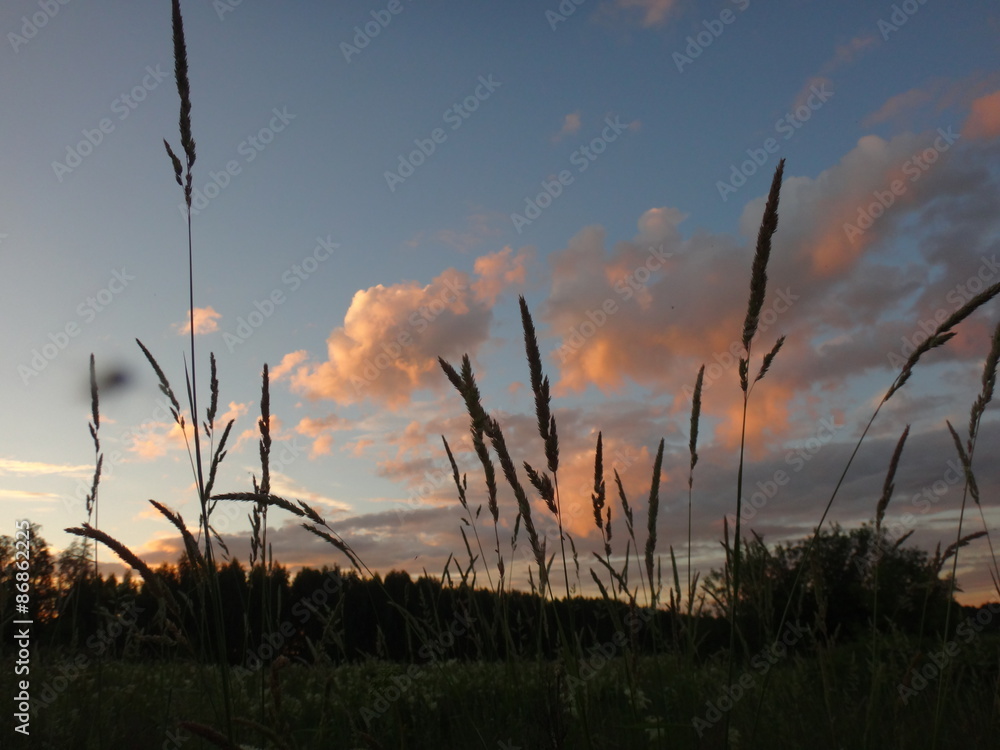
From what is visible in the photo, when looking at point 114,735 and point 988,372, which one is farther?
point 114,735

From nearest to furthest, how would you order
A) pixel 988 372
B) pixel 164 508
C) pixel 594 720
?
pixel 164 508 → pixel 988 372 → pixel 594 720

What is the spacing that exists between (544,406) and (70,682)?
3.98 meters

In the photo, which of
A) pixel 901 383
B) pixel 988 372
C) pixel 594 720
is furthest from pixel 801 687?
pixel 901 383

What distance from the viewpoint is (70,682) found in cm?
406

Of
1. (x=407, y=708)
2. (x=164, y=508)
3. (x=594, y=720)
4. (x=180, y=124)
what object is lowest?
(x=407, y=708)

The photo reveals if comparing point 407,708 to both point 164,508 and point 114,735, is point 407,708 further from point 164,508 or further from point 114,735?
point 164,508

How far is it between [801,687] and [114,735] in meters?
3.82

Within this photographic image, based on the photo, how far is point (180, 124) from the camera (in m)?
2.13

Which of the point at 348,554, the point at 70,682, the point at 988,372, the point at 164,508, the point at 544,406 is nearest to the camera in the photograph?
the point at 544,406

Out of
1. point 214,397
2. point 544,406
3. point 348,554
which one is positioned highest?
point 214,397

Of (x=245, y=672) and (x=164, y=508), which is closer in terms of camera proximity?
(x=164, y=508)

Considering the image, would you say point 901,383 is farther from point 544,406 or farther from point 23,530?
point 23,530

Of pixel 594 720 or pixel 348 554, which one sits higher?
pixel 348 554

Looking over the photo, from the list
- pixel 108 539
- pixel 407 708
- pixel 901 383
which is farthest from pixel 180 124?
pixel 407 708
